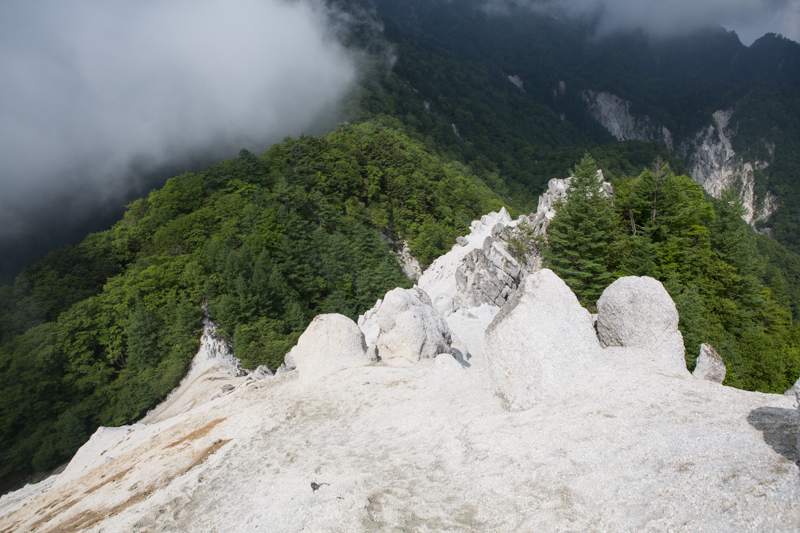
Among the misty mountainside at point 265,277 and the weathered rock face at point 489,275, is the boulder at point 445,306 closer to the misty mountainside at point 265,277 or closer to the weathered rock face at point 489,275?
the weathered rock face at point 489,275

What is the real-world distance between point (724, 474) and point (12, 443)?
4957cm

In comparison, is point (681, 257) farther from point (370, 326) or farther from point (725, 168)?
point (725, 168)

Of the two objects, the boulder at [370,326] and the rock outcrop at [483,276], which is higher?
the rock outcrop at [483,276]

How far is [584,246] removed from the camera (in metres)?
27.7

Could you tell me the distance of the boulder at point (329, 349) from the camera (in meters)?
15.7

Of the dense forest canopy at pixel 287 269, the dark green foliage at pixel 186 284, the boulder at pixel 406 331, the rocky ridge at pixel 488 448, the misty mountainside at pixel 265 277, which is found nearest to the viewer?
the rocky ridge at pixel 488 448

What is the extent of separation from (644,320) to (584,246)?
17036mm

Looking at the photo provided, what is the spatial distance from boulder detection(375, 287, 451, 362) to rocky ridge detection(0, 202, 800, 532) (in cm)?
37

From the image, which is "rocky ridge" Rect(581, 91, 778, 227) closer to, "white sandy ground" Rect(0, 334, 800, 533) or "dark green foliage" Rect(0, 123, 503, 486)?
"dark green foliage" Rect(0, 123, 503, 486)

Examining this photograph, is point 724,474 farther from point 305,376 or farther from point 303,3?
point 303,3

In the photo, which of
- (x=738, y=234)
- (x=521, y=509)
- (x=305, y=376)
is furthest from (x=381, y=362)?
(x=738, y=234)

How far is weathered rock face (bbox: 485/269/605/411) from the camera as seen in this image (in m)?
9.44

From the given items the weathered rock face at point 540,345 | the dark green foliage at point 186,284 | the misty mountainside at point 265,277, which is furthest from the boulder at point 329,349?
the dark green foliage at point 186,284

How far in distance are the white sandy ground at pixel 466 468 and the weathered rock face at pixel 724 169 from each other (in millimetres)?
209711
